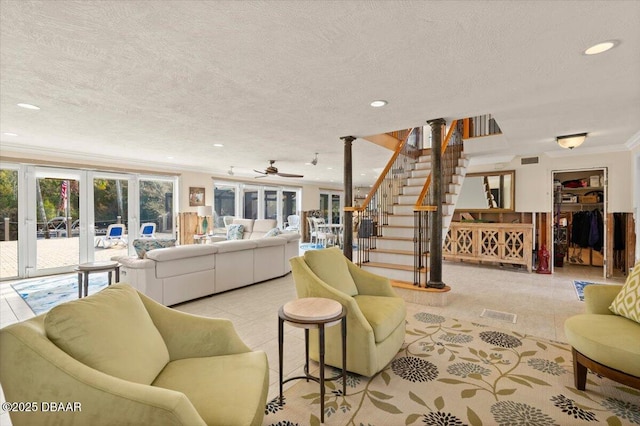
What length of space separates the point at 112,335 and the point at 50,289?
4859 mm

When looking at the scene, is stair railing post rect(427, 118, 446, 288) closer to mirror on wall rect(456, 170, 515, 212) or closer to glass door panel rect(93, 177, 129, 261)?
mirror on wall rect(456, 170, 515, 212)

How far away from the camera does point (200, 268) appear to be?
4148 mm

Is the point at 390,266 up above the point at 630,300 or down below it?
below

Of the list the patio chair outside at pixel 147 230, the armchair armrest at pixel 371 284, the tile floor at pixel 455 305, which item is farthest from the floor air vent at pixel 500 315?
the patio chair outside at pixel 147 230

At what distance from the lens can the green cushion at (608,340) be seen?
1751 millimetres

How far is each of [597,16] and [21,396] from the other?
3246mm

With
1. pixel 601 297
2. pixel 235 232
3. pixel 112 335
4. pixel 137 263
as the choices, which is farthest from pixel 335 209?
pixel 112 335

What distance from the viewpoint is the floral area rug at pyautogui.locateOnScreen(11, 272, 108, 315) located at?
405 centimetres

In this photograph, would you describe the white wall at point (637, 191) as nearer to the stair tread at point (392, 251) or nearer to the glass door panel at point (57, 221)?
the stair tread at point (392, 251)

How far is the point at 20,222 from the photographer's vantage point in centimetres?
550

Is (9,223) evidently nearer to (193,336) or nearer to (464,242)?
(193,336)

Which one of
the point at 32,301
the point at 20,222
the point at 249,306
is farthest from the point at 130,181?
the point at 249,306

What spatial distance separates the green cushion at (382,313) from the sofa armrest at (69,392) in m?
1.43

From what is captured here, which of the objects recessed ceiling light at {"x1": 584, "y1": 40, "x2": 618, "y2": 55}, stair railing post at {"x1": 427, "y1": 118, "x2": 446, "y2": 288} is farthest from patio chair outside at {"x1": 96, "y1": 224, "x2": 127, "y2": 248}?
recessed ceiling light at {"x1": 584, "y1": 40, "x2": 618, "y2": 55}
